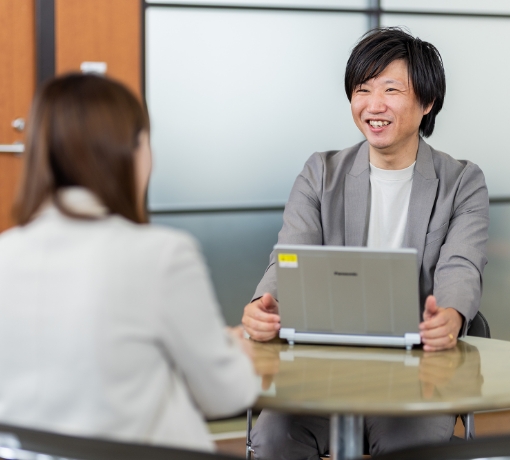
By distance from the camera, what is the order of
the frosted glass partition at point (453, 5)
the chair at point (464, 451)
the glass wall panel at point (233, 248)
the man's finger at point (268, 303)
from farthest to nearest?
the frosted glass partition at point (453, 5) → the glass wall panel at point (233, 248) → the man's finger at point (268, 303) → the chair at point (464, 451)

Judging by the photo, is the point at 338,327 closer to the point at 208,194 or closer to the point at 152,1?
the point at 208,194

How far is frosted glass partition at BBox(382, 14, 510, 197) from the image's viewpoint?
146 inches

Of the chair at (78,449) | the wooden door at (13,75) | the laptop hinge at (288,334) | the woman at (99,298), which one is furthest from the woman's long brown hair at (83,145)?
the wooden door at (13,75)

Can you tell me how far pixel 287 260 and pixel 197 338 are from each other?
0.63m

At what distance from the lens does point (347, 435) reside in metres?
1.47

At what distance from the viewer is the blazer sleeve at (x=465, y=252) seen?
6.56 feet

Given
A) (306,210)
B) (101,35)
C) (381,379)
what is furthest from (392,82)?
→ (101,35)

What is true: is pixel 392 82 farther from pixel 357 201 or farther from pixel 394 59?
pixel 357 201

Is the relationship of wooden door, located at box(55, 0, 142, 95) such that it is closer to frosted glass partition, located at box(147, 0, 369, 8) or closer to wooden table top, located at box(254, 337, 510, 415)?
frosted glass partition, located at box(147, 0, 369, 8)

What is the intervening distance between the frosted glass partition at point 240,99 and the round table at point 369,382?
1.68 meters

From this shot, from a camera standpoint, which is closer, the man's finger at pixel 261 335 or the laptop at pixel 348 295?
the laptop at pixel 348 295

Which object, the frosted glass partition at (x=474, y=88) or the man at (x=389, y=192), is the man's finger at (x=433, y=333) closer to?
the man at (x=389, y=192)

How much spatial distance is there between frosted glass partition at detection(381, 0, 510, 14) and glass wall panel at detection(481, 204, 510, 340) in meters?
0.95

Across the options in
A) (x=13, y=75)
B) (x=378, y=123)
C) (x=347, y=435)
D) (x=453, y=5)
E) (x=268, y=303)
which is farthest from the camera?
(x=453, y=5)
